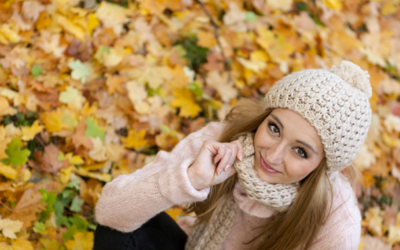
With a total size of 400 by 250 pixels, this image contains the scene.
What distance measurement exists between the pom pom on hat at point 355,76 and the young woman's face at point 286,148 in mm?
325

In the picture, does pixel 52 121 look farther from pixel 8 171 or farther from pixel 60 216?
pixel 60 216

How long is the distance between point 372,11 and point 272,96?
326 centimetres

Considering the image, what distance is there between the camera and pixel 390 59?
143 inches

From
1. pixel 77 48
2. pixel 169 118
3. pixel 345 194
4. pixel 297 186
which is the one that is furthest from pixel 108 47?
pixel 345 194

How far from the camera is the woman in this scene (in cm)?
139

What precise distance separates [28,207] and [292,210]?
54.9 inches

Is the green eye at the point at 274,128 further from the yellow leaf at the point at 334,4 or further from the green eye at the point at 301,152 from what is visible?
the yellow leaf at the point at 334,4

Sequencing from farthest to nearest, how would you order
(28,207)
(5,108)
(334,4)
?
(334,4) < (5,108) < (28,207)

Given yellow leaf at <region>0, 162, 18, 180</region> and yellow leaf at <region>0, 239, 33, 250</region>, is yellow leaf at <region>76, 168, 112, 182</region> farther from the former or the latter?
yellow leaf at <region>0, 239, 33, 250</region>

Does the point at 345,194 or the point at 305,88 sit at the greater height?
the point at 305,88

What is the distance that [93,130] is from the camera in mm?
2281

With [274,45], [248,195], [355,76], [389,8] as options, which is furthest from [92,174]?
[389,8]

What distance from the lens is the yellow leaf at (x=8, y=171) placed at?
1.80 meters

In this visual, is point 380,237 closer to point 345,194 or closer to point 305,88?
point 345,194
